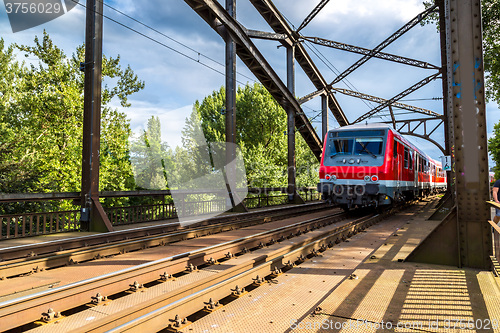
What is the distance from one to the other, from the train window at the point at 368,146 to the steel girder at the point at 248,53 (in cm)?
810

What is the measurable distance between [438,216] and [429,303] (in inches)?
391

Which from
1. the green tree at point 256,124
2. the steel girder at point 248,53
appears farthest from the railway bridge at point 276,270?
the green tree at point 256,124

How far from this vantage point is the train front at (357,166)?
11875 mm

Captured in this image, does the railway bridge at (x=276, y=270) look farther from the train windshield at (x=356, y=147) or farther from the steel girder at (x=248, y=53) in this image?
the steel girder at (x=248, y=53)

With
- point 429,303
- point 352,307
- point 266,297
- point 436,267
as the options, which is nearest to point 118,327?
point 266,297

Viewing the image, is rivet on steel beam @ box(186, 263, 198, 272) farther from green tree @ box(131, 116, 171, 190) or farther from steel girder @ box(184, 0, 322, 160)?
green tree @ box(131, 116, 171, 190)

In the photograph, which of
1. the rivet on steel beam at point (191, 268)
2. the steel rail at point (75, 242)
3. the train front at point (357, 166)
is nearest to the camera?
the rivet on steel beam at point (191, 268)

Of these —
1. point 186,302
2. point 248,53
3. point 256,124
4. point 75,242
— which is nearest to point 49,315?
point 186,302

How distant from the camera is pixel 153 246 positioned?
Result: 7719mm

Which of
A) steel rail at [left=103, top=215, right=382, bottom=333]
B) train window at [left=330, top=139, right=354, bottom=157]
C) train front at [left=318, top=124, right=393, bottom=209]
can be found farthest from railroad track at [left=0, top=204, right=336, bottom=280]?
train window at [left=330, top=139, right=354, bottom=157]

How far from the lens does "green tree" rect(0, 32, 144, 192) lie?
19391 millimetres

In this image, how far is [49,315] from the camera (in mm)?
3545

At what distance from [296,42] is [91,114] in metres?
17.1

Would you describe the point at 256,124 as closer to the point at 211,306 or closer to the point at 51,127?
the point at 51,127
